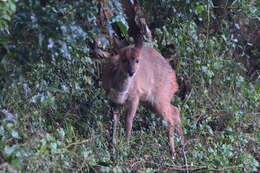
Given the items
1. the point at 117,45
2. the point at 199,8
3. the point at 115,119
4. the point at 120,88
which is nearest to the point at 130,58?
the point at 117,45

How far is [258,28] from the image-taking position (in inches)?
399

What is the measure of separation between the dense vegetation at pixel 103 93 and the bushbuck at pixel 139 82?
0.17 metres

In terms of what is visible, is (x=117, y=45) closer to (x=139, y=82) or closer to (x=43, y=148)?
(x=139, y=82)

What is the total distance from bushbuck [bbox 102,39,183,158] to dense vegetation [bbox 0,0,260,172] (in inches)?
6.6

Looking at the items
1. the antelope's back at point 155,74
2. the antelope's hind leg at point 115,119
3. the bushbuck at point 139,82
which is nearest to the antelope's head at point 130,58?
the bushbuck at point 139,82

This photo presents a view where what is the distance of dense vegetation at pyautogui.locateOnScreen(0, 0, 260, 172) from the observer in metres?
4.90

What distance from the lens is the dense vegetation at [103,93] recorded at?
4898 millimetres

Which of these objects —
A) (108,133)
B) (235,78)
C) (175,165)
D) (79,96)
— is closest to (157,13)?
(235,78)

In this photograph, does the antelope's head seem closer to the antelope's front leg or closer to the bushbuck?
the bushbuck

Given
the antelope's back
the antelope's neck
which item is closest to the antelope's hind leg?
the antelope's neck

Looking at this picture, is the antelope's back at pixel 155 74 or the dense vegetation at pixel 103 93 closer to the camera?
the dense vegetation at pixel 103 93

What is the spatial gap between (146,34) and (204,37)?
105 centimetres

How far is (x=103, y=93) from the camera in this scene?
750 centimetres

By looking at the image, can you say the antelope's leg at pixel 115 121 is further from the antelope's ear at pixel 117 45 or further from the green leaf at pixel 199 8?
the green leaf at pixel 199 8
